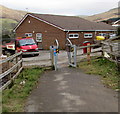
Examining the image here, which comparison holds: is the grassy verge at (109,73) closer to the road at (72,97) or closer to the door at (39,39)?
the road at (72,97)

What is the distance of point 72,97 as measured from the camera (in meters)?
5.61

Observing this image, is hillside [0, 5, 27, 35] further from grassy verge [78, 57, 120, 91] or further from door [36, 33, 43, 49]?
grassy verge [78, 57, 120, 91]

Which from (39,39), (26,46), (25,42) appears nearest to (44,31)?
(39,39)

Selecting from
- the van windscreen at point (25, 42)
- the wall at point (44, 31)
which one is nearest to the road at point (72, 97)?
the van windscreen at point (25, 42)

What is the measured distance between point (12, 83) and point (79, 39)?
74.5 ft

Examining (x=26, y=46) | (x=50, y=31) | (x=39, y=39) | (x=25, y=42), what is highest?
(x=50, y=31)

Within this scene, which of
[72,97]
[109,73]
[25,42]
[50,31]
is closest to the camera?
[72,97]

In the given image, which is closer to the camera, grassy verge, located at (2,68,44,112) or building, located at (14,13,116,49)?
grassy verge, located at (2,68,44,112)

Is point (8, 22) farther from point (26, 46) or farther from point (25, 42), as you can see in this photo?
point (26, 46)

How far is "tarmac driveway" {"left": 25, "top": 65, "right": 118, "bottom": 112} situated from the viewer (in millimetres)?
4840

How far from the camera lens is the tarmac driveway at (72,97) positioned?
4.84 m

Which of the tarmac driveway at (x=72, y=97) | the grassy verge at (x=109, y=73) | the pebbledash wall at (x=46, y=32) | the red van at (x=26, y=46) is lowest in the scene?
the tarmac driveway at (x=72, y=97)

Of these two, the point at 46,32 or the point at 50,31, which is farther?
the point at 46,32

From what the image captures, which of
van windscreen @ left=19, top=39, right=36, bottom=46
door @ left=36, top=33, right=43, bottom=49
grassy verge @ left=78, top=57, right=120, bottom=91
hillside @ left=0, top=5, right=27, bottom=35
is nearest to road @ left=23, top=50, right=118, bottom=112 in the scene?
grassy verge @ left=78, top=57, right=120, bottom=91
